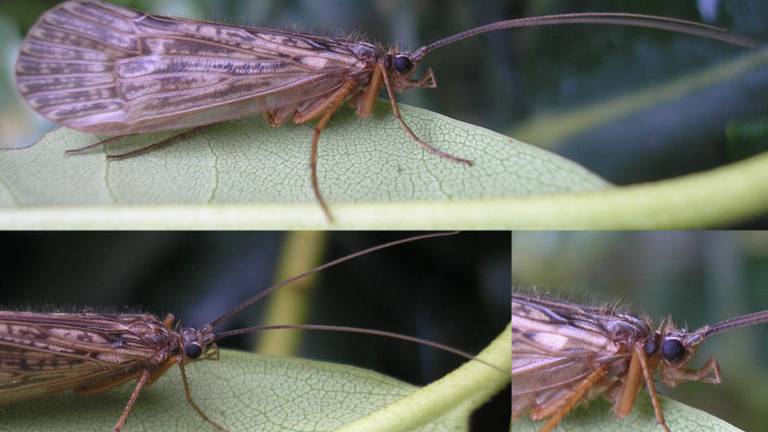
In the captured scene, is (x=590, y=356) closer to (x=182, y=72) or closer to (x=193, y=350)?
(x=193, y=350)

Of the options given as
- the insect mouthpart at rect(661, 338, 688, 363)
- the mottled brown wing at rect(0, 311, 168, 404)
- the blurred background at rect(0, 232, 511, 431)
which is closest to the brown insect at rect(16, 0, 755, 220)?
the blurred background at rect(0, 232, 511, 431)

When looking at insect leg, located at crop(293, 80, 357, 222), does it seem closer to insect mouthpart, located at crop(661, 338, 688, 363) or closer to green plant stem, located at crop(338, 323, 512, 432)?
green plant stem, located at crop(338, 323, 512, 432)

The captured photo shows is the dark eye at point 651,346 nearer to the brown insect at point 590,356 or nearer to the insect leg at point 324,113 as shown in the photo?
the brown insect at point 590,356

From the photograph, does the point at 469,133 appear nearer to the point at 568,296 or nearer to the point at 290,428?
the point at 568,296

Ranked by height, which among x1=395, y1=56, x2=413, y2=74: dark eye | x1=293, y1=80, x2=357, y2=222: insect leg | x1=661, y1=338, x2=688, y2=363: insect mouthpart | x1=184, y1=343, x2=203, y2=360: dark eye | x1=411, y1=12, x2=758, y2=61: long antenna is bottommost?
x1=184, y1=343, x2=203, y2=360: dark eye

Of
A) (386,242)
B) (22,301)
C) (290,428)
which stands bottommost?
(290,428)

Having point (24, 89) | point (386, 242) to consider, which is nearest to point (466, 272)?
point (386, 242)

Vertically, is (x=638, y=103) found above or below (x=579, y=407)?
above
